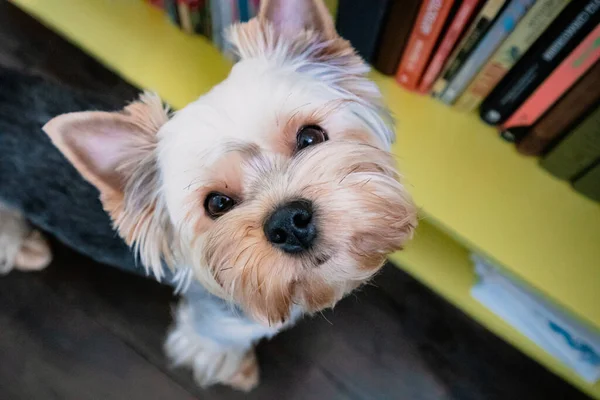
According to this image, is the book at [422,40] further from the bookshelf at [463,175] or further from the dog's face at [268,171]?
the dog's face at [268,171]

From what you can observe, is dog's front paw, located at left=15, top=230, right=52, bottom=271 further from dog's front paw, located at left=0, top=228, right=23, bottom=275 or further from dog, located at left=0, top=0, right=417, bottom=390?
dog, located at left=0, top=0, right=417, bottom=390

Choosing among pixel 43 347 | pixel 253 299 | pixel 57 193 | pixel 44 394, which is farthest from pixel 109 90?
pixel 253 299

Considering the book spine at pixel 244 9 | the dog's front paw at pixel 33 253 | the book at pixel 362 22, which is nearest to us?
the book at pixel 362 22

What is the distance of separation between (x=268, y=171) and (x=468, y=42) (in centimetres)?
55

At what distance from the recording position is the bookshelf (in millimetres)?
1128

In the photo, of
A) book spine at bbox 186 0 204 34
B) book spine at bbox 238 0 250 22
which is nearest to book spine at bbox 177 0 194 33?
book spine at bbox 186 0 204 34

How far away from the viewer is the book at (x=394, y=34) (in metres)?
1.06

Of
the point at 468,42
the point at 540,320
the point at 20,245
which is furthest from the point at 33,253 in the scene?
the point at 540,320

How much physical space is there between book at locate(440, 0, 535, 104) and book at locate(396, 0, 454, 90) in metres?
0.08

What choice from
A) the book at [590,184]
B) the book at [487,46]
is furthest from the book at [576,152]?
the book at [487,46]

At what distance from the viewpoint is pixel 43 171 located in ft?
3.77

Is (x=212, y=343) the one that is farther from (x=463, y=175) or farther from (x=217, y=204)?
(x=463, y=175)

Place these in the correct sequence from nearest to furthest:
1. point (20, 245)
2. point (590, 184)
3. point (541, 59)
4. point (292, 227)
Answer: point (292, 227) < point (541, 59) < point (590, 184) < point (20, 245)

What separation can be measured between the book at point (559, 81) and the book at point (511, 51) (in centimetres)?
7
